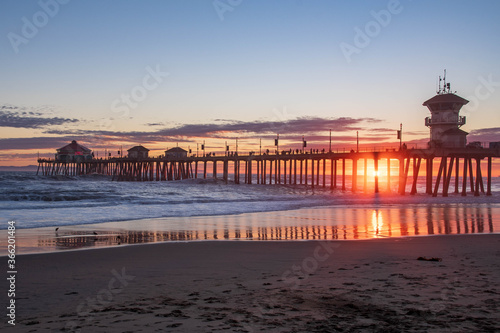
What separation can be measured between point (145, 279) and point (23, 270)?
2481mm

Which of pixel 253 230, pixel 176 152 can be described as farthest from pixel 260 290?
pixel 176 152

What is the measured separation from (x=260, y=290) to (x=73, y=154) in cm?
10649

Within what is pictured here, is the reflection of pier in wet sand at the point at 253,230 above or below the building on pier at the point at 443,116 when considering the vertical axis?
below

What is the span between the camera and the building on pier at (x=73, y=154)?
103688 mm

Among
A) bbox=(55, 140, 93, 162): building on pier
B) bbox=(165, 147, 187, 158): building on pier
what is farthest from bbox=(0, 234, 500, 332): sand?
bbox=(55, 140, 93, 162): building on pier

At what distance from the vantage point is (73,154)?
10419 centimetres

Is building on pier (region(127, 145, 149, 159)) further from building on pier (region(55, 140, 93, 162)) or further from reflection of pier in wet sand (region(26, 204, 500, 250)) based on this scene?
reflection of pier in wet sand (region(26, 204, 500, 250))

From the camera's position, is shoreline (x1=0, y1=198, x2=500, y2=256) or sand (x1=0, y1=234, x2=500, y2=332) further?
shoreline (x1=0, y1=198, x2=500, y2=256)

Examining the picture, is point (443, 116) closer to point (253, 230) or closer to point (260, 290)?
point (253, 230)

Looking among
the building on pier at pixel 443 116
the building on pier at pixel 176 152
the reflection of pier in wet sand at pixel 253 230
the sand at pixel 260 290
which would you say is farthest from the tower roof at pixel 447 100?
the building on pier at pixel 176 152

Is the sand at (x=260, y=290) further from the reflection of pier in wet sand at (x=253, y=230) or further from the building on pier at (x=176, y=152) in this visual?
the building on pier at (x=176, y=152)

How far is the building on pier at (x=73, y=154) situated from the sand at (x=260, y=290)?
331ft

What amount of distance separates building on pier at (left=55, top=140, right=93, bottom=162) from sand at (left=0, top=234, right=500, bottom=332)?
101 m

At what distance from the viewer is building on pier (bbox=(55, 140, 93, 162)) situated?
103688 mm
